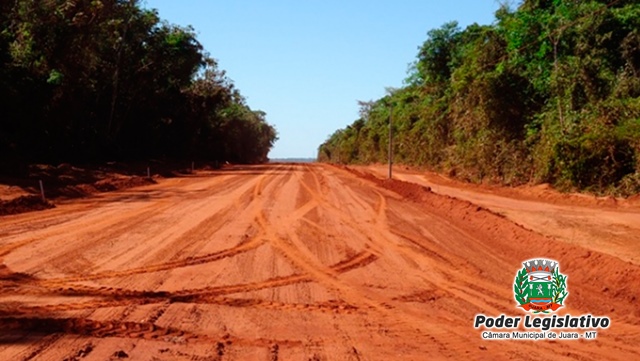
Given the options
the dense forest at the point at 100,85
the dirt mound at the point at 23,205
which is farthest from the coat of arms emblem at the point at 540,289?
the dense forest at the point at 100,85

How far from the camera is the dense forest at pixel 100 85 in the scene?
22.1 metres

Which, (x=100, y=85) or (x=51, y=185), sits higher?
(x=100, y=85)

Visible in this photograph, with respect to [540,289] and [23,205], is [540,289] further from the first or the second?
[23,205]

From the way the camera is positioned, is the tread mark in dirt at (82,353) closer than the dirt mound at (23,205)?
Yes

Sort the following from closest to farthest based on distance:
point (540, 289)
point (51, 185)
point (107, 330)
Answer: point (107, 330), point (540, 289), point (51, 185)

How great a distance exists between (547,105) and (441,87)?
2030cm

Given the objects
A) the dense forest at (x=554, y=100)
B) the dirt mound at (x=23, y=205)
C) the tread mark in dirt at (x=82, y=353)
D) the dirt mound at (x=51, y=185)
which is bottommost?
the tread mark in dirt at (x=82, y=353)

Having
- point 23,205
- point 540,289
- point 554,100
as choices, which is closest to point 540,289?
point 540,289

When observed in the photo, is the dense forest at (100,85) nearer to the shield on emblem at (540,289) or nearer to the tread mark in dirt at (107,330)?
the tread mark in dirt at (107,330)

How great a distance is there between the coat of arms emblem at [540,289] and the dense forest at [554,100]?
441 inches

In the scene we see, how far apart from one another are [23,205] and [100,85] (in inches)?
751

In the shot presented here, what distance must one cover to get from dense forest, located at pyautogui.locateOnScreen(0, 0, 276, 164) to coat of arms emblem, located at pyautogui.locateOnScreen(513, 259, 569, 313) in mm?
20813

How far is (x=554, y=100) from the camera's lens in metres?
21.5

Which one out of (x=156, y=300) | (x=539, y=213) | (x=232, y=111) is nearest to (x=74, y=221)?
(x=156, y=300)
